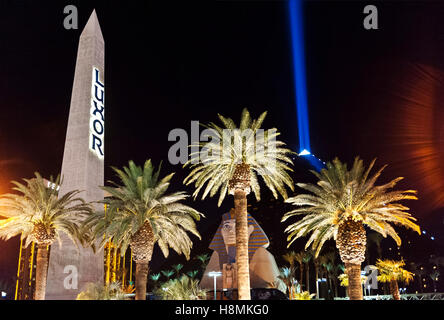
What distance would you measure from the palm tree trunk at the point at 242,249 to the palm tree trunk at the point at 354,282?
5334 mm

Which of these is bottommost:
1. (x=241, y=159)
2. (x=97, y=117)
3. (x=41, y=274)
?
(x=41, y=274)

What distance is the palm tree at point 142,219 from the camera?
24000 millimetres

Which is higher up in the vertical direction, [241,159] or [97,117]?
[97,117]

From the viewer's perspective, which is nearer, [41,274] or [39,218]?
[41,274]

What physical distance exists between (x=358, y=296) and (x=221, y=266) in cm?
2909

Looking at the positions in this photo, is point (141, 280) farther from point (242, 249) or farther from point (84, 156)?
point (84, 156)

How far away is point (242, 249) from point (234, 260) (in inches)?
995

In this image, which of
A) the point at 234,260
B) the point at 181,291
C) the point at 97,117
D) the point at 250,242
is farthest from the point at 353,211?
the point at 250,242

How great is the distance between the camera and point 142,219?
24.0 metres

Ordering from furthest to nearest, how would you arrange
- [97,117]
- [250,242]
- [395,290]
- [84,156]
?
[250,242] → [395,290] → [97,117] → [84,156]

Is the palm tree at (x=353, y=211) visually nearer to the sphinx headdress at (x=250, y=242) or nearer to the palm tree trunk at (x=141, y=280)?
the palm tree trunk at (x=141, y=280)
